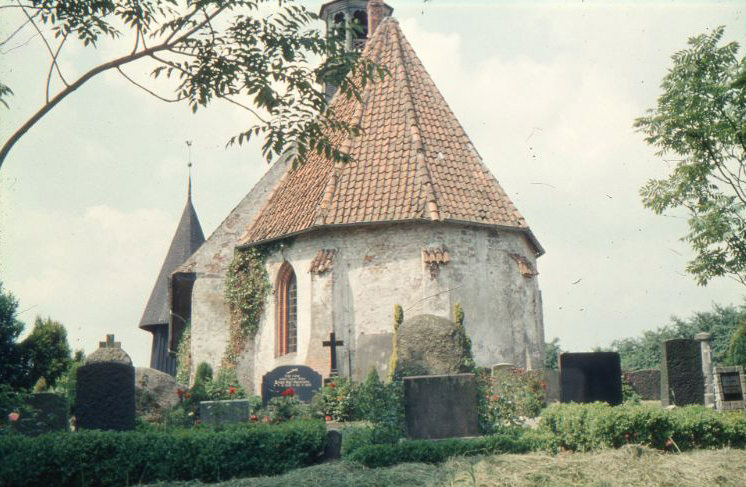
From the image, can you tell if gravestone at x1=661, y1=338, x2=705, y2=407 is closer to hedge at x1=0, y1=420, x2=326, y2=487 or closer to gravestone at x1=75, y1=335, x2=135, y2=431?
hedge at x1=0, y1=420, x2=326, y2=487

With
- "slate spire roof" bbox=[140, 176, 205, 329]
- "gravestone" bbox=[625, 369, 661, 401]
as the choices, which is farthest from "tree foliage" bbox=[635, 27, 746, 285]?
"slate spire roof" bbox=[140, 176, 205, 329]

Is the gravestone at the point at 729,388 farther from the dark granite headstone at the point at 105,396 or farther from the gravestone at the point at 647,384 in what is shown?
the dark granite headstone at the point at 105,396

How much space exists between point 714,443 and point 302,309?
1094 centimetres

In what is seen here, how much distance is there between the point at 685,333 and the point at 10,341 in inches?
1134

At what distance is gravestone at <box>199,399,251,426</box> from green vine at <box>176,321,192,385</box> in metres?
9.90

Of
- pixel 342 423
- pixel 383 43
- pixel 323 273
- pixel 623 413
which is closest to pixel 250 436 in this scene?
pixel 342 423

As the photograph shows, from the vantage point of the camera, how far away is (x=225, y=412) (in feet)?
42.1

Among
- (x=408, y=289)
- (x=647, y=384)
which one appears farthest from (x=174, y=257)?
(x=647, y=384)

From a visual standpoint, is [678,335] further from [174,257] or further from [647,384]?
[174,257]

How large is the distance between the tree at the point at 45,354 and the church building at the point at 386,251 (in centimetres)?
896

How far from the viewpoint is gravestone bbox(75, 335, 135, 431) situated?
1116cm

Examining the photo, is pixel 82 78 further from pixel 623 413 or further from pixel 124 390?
pixel 623 413

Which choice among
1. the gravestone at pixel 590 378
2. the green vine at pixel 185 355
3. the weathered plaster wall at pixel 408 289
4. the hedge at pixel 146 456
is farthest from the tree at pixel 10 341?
the gravestone at pixel 590 378

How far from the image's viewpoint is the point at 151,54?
10.9 metres
